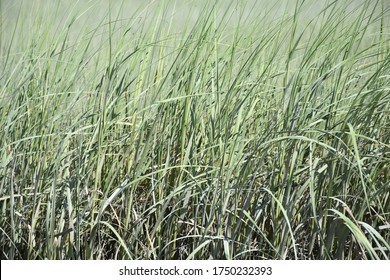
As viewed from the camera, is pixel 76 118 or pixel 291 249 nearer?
A: pixel 291 249

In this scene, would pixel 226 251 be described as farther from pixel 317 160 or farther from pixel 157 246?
pixel 317 160

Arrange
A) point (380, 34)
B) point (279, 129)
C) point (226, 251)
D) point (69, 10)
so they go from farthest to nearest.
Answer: point (69, 10) < point (380, 34) < point (279, 129) < point (226, 251)

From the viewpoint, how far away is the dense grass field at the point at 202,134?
158 centimetres

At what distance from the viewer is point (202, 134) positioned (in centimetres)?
168

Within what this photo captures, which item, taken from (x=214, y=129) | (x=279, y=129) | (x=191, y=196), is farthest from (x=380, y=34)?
(x=191, y=196)

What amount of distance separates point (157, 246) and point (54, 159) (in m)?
0.34

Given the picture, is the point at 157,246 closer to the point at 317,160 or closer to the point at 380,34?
the point at 317,160

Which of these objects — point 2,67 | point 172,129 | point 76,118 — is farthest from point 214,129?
point 2,67

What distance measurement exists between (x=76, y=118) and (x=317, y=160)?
0.63m

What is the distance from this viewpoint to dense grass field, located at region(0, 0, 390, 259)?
1576mm

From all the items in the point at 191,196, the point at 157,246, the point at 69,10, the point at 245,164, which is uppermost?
the point at 69,10

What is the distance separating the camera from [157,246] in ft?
5.35

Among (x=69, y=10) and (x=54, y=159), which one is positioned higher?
(x=69, y=10)

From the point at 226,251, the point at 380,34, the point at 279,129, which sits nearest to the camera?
the point at 226,251
